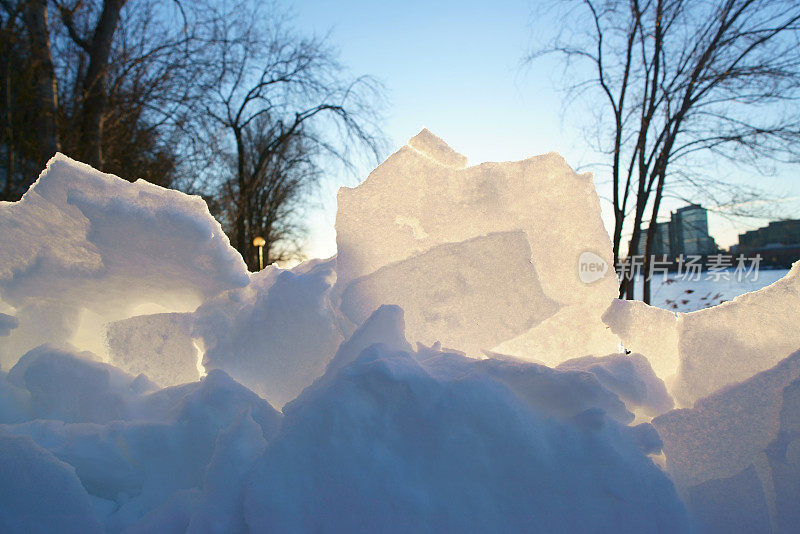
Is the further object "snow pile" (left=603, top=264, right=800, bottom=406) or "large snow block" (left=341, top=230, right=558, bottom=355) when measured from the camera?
"large snow block" (left=341, top=230, right=558, bottom=355)

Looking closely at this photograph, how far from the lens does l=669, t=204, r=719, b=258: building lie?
6.18 meters

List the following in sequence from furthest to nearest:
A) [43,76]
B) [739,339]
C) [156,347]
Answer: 1. [43,76]
2. [156,347]
3. [739,339]

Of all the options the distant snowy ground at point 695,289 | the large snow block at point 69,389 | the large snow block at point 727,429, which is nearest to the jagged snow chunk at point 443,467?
the large snow block at point 727,429

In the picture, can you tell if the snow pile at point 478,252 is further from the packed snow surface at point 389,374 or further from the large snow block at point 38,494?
the large snow block at point 38,494

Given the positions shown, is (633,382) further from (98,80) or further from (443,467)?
(98,80)

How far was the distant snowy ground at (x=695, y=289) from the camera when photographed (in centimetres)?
632

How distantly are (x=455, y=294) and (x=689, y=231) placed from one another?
621 centimetres

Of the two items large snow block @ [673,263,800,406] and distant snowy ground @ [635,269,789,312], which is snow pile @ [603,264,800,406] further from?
distant snowy ground @ [635,269,789,312]

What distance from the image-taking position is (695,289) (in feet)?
22.9

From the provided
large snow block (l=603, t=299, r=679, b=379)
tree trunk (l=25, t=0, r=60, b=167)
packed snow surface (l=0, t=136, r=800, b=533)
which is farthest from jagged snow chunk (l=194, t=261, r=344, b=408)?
tree trunk (l=25, t=0, r=60, b=167)

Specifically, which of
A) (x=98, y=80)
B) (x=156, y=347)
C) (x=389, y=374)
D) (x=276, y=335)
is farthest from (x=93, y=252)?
(x=98, y=80)

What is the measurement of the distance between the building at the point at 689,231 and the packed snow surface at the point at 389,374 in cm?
557

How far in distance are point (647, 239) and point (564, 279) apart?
5.08 meters

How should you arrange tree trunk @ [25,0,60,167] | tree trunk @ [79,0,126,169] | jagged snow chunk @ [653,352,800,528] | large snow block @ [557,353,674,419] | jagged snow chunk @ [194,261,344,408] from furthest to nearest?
tree trunk @ [79,0,126,169], tree trunk @ [25,0,60,167], jagged snow chunk @ [194,261,344,408], large snow block @ [557,353,674,419], jagged snow chunk @ [653,352,800,528]
